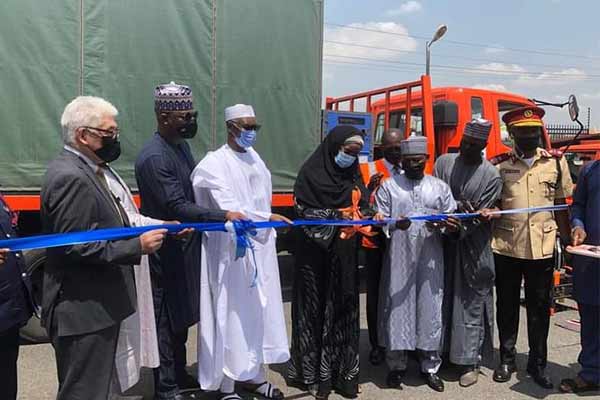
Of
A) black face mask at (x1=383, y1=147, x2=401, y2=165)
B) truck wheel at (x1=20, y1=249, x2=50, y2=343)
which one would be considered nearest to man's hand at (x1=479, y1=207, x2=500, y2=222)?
black face mask at (x1=383, y1=147, x2=401, y2=165)

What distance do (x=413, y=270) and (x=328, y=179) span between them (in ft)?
2.95

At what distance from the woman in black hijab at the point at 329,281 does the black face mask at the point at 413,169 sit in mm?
367

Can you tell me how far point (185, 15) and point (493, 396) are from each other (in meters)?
4.08

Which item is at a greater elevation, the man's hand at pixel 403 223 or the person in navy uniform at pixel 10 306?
the man's hand at pixel 403 223

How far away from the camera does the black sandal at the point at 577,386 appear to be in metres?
3.67

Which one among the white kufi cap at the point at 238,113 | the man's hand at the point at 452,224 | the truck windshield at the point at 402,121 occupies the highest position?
the truck windshield at the point at 402,121

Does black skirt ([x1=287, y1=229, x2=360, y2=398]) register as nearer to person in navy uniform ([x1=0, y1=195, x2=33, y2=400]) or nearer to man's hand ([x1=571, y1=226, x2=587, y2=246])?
man's hand ([x1=571, y1=226, x2=587, y2=246])

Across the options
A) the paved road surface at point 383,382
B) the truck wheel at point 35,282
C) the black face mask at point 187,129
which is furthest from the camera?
the truck wheel at point 35,282

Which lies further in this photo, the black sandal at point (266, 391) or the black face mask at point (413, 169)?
the black face mask at point (413, 169)

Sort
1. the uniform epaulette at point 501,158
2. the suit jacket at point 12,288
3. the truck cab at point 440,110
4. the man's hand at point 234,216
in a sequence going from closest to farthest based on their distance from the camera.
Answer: the suit jacket at point 12,288 → the man's hand at point 234,216 → the uniform epaulette at point 501,158 → the truck cab at point 440,110

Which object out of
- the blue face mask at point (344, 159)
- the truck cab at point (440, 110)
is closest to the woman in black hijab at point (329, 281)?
the blue face mask at point (344, 159)

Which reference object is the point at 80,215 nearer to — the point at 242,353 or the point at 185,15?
the point at 242,353

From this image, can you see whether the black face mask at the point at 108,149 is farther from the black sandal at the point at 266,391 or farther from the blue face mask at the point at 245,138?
the black sandal at the point at 266,391

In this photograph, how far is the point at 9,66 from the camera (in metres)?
4.25
